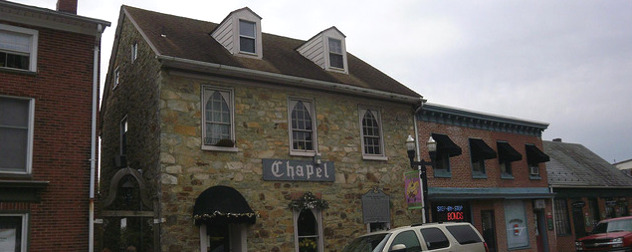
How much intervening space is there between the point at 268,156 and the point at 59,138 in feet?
18.6

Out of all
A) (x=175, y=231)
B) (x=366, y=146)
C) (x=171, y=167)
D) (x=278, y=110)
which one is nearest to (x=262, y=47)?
(x=278, y=110)

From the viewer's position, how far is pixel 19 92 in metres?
12.7

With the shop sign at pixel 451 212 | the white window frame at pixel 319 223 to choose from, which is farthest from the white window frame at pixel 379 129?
the shop sign at pixel 451 212

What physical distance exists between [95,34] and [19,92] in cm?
227

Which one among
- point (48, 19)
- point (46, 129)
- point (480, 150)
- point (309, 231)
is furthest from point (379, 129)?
point (48, 19)

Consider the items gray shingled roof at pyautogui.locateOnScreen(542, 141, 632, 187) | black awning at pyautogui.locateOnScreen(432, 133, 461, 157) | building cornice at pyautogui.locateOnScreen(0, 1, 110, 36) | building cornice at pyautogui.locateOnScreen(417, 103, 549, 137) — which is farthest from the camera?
gray shingled roof at pyautogui.locateOnScreen(542, 141, 632, 187)

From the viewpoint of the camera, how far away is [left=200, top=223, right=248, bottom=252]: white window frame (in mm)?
14852

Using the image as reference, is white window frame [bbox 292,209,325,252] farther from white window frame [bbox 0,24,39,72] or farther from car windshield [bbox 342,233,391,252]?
white window frame [bbox 0,24,39,72]

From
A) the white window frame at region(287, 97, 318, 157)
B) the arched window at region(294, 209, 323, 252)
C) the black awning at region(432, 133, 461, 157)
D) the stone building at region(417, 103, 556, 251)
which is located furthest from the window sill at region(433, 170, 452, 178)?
the arched window at region(294, 209, 323, 252)

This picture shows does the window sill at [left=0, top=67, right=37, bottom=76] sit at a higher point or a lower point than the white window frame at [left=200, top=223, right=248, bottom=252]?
higher

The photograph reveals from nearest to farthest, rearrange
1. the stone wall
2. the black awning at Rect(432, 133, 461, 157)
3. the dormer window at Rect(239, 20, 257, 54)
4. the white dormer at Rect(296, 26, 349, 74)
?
the stone wall
the dormer window at Rect(239, 20, 257, 54)
the white dormer at Rect(296, 26, 349, 74)
the black awning at Rect(432, 133, 461, 157)

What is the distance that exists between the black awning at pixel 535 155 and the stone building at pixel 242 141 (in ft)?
25.8

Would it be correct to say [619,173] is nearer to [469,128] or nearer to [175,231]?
A: [469,128]

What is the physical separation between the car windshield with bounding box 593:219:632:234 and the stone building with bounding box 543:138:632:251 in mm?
6019
